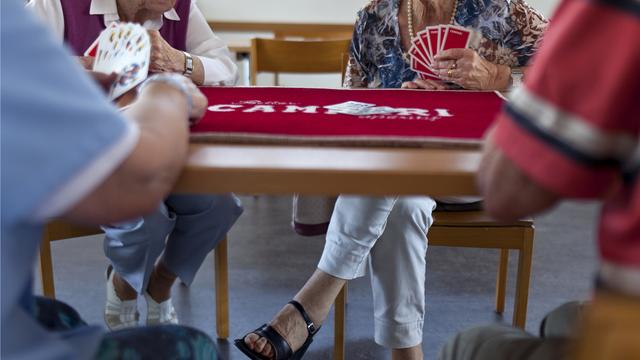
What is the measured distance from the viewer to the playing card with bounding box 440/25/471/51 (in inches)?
69.4

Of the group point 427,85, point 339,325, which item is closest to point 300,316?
point 339,325

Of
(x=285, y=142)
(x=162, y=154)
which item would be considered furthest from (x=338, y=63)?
(x=162, y=154)

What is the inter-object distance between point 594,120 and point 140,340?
26.2 inches

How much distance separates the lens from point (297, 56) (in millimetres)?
2775

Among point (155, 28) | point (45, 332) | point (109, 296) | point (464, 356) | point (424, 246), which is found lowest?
point (109, 296)

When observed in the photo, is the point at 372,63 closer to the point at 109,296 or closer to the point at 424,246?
the point at 424,246

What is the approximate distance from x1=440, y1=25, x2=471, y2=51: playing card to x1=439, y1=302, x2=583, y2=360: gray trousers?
969mm

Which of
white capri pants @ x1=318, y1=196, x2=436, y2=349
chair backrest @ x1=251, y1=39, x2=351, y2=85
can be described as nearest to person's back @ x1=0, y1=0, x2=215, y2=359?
white capri pants @ x1=318, y1=196, x2=436, y2=349

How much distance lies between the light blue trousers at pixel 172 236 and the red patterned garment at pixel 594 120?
3.85 feet

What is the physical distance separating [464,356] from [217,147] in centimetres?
46

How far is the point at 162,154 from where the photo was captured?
0.77 meters

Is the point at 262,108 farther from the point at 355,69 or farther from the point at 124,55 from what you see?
the point at 355,69

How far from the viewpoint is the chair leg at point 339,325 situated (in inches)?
75.5

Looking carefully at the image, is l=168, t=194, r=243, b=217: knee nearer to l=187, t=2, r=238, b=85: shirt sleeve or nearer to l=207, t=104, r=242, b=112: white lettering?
l=187, t=2, r=238, b=85: shirt sleeve
